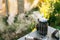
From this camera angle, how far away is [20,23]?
2.65 m

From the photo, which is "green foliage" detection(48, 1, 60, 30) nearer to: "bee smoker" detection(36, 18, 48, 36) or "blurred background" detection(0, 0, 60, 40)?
"blurred background" detection(0, 0, 60, 40)

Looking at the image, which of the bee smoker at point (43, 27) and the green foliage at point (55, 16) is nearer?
the bee smoker at point (43, 27)

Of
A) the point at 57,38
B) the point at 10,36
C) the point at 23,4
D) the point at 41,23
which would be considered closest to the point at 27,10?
the point at 23,4

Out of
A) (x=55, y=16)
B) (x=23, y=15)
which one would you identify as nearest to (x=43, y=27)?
(x=55, y=16)

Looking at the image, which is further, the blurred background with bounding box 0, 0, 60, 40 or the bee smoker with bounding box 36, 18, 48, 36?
the blurred background with bounding box 0, 0, 60, 40

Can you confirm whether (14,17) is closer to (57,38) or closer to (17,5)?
(17,5)

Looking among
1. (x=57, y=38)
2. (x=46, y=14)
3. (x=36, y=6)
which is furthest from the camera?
(x=36, y=6)

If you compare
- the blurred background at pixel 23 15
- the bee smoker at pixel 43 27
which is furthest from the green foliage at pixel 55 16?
the bee smoker at pixel 43 27

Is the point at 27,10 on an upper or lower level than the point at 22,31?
upper

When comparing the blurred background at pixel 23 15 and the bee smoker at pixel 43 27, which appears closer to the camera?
the bee smoker at pixel 43 27

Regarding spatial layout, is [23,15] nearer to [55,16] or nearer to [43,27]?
[55,16]

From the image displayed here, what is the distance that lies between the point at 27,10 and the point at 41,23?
0.66m

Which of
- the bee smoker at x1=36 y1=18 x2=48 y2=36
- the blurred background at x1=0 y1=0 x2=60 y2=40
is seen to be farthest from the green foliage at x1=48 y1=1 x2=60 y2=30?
the bee smoker at x1=36 y1=18 x2=48 y2=36

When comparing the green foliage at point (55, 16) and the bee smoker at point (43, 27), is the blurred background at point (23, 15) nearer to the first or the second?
the green foliage at point (55, 16)
